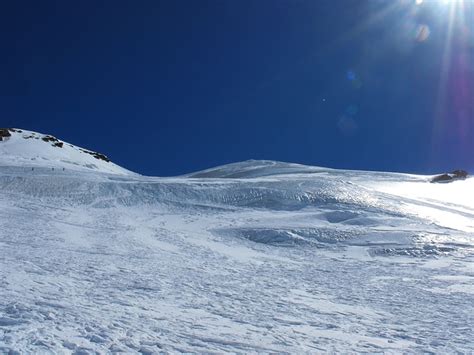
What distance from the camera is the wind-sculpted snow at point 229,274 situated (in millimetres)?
6234

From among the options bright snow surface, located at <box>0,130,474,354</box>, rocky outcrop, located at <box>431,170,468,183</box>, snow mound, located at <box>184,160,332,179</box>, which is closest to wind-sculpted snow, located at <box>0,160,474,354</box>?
bright snow surface, located at <box>0,130,474,354</box>

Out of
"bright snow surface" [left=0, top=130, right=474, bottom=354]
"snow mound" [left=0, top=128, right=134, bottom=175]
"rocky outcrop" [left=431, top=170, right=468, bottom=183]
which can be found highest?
"snow mound" [left=0, top=128, right=134, bottom=175]

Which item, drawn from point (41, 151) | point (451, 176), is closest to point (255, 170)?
point (451, 176)

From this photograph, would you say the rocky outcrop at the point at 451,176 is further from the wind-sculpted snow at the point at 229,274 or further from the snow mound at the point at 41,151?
the snow mound at the point at 41,151

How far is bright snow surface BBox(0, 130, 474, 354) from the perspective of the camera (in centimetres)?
625

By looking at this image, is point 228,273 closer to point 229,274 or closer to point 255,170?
point 229,274

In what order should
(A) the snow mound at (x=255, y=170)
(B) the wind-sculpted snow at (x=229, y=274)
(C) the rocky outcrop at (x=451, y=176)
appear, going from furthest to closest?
(A) the snow mound at (x=255, y=170)
(C) the rocky outcrop at (x=451, y=176)
(B) the wind-sculpted snow at (x=229, y=274)

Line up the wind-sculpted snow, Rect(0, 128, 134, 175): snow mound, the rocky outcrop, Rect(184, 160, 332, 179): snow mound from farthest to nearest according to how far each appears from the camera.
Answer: Rect(0, 128, 134, 175): snow mound
Rect(184, 160, 332, 179): snow mound
the rocky outcrop
the wind-sculpted snow

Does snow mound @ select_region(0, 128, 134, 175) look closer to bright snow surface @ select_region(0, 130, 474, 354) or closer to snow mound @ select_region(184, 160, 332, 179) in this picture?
snow mound @ select_region(184, 160, 332, 179)

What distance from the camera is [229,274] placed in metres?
11.0

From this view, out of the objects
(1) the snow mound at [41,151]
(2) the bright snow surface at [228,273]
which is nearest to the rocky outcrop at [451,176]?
(2) the bright snow surface at [228,273]

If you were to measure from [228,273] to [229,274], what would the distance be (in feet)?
0.42

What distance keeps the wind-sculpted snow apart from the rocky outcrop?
24.9 metres

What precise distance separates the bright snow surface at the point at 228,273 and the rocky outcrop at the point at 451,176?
24.5m
